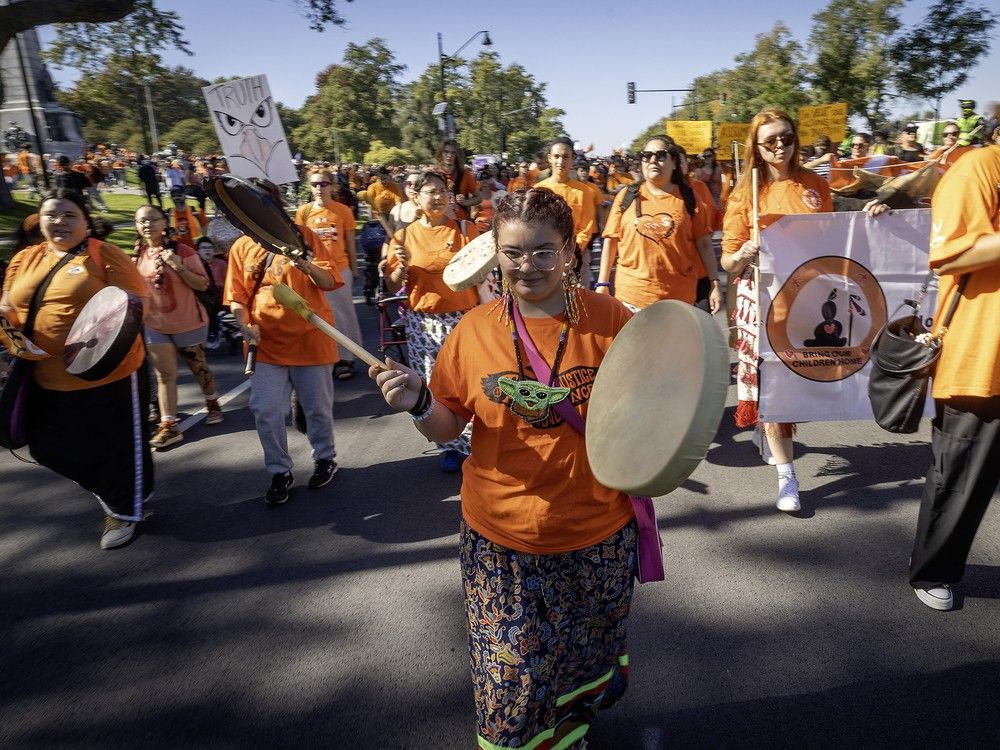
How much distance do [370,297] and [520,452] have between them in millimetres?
9394

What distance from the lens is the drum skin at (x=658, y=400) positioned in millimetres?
1383

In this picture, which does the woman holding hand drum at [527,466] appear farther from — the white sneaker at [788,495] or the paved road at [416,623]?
the white sneaker at [788,495]

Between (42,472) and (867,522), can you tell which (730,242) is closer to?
(867,522)

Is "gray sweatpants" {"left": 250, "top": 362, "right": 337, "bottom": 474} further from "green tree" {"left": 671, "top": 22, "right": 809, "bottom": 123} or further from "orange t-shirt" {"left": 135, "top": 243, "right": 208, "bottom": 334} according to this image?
"green tree" {"left": 671, "top": 22, "right": 809, "bottom": 123}

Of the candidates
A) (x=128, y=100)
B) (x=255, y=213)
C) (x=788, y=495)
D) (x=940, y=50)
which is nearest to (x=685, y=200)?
(x=788, y=495)

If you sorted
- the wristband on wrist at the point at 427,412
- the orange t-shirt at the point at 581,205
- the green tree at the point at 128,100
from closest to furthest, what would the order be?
the wristband on wrist at the point at 427,412 → the orange t-shirt at the point at 581,205 → the green tree at the point at 128,100

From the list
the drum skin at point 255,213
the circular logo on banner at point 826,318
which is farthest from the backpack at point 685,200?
the drum skin at point 255,213

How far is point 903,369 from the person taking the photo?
2703mm

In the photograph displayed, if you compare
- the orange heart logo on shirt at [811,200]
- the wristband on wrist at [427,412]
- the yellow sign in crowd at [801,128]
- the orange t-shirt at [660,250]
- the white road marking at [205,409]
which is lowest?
the white road marking at [205,409]

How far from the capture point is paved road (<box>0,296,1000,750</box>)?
249 cm

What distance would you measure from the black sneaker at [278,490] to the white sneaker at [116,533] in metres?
0.81

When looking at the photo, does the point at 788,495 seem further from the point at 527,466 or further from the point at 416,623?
the point at 527,466

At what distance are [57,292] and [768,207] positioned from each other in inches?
162

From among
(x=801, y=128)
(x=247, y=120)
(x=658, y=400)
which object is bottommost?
(x=658, y=400)
